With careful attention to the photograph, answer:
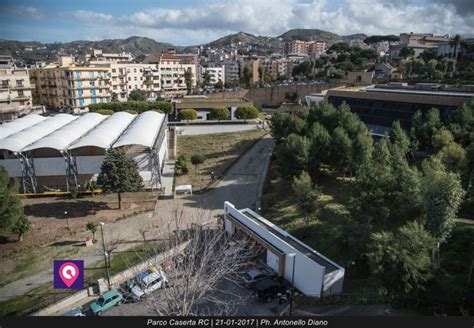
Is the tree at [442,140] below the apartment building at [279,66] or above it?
below

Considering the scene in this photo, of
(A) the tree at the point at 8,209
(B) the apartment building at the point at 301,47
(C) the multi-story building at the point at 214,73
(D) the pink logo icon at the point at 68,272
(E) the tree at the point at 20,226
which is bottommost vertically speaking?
(E) the tree at the point at 20,226

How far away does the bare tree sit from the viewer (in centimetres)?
525

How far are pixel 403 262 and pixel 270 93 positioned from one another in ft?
105

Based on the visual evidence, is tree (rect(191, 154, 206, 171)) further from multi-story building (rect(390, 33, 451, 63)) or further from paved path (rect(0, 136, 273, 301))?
multi-story building (rect(390, 33, 451, 63))

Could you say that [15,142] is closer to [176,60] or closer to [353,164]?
[353,164]

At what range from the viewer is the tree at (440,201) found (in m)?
6.61

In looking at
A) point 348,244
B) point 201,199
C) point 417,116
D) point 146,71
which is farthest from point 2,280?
point 146,71

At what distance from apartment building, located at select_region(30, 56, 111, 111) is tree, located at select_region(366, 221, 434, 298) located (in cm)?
3015

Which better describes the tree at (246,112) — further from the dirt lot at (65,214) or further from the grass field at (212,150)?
the dirt lot at (65,214)

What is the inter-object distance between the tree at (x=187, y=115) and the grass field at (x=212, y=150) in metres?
2.87

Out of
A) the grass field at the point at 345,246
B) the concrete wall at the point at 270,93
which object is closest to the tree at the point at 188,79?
the concrete wall at the point at 270,93

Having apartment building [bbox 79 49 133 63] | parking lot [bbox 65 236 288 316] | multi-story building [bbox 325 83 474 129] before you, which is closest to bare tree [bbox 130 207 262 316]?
parking lot [bbox 65 236 288 316]

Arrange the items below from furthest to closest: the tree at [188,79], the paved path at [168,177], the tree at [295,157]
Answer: the tree at [188,79], the paved path at [168,177], the tree at [295,157]

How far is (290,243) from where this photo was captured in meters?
8.42
